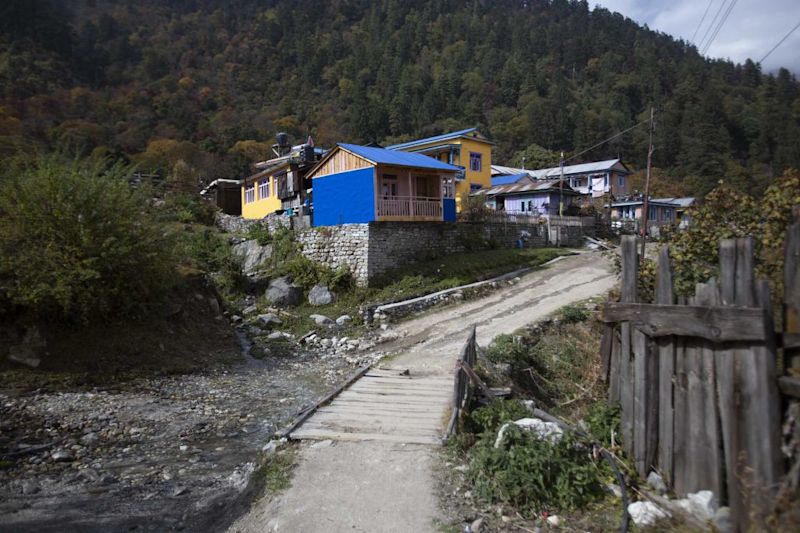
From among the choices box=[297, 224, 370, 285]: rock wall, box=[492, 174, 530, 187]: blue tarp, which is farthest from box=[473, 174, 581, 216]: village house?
box=[297, 224, 370, 285]: rock wall

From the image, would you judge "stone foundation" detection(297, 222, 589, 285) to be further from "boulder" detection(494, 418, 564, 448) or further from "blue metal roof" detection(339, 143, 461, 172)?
"boulder" detection(494, 418, 564, 448)

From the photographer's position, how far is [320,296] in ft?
66.9

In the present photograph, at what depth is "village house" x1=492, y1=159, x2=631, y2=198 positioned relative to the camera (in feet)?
174

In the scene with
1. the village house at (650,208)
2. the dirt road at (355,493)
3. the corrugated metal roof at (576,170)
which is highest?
the corrugated metal roof at (576,170)

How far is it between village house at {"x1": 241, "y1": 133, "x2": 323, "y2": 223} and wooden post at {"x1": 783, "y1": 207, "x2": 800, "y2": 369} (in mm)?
22297

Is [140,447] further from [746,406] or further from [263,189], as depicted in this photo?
[263,189]

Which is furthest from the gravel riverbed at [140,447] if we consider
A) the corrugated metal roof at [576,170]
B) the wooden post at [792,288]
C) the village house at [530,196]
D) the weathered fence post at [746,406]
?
the corrugated metal roof at [576,170]

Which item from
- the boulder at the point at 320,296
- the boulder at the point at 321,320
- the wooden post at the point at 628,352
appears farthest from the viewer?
the boulder at the point at 320,296

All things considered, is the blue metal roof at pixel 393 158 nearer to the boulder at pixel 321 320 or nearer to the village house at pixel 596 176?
the boulder at pixel 321 320

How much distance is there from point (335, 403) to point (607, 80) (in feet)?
364

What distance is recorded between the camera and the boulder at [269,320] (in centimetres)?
1833

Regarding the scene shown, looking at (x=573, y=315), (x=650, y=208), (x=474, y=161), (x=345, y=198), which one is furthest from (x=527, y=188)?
(x=573, y=315)

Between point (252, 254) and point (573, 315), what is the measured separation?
52.8 ft

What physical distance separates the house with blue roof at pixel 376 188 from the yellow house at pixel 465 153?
1546 cm
